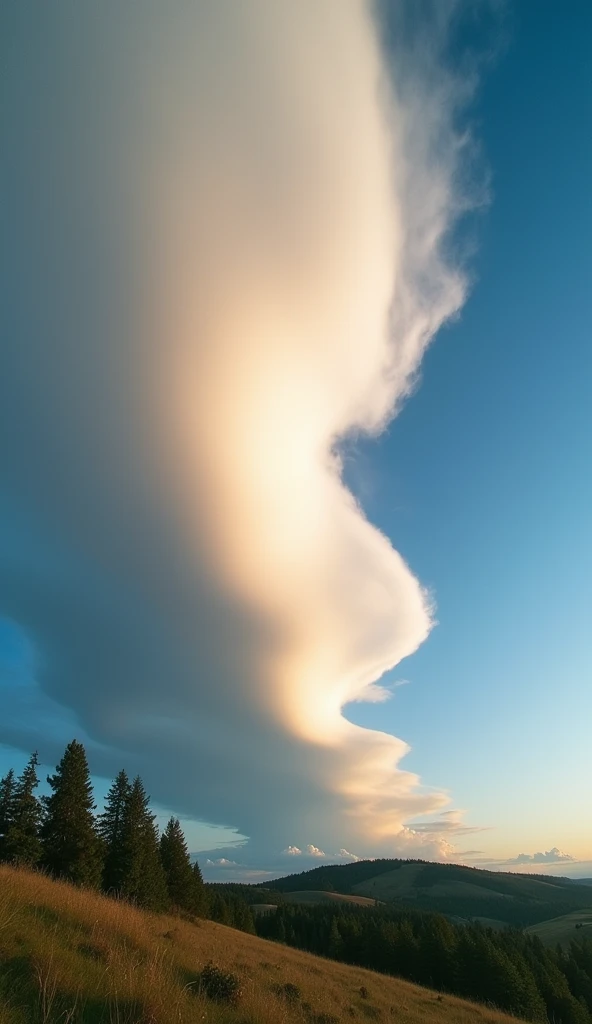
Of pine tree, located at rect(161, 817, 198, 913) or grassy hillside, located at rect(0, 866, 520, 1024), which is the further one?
pine tree, located at rect(161, 817, 198, 913)

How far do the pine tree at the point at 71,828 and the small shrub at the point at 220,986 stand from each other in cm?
3768

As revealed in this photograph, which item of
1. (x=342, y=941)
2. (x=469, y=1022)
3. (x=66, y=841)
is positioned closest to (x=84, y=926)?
(x=469, y=1022)

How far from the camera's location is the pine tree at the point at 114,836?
46000 millimetres

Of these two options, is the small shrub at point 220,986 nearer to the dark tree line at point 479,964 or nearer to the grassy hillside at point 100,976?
the grassy hillside at point 100,976

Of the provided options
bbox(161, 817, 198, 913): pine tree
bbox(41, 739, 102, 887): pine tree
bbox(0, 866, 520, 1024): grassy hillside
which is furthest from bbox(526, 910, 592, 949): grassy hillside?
bbox(0, 866, 520, 1024): grassy hillside

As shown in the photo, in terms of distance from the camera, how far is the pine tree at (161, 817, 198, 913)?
195 ft

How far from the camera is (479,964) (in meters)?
55.8

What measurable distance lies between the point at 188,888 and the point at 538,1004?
39.1 metres

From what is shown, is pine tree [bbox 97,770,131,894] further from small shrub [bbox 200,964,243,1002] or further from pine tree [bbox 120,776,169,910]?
small shrub [bbox 200,964,243,1002]

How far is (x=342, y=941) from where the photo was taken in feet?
297

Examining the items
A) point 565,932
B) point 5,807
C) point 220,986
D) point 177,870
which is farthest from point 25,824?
point 565,932

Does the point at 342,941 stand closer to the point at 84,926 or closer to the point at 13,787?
the point at 13,787

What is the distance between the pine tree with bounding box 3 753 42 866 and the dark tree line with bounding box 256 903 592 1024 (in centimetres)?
3632

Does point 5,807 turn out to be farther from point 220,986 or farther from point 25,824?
point 220,986
